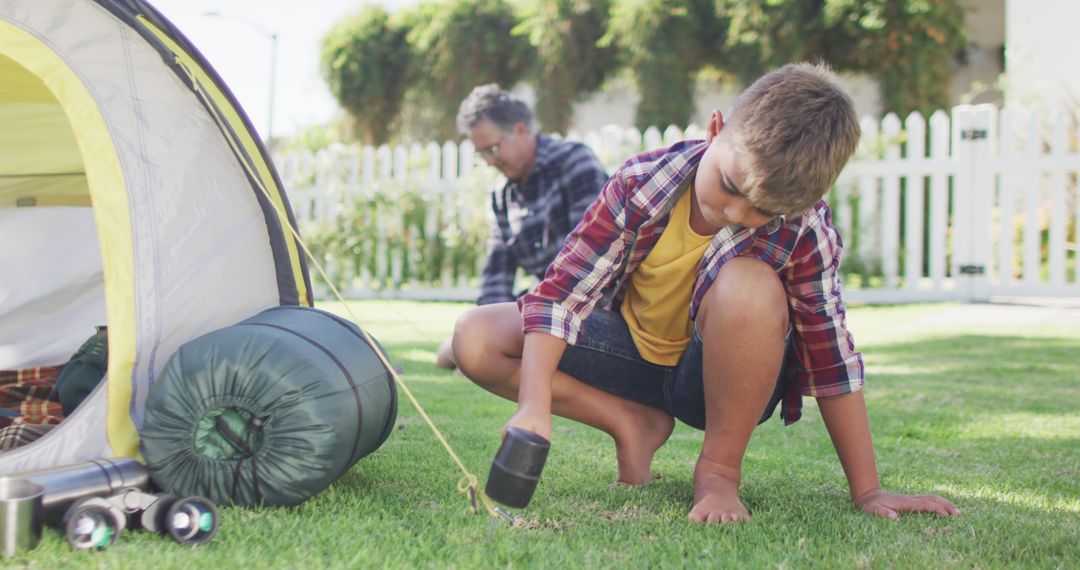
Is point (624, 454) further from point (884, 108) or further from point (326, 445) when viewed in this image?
point (884, 108)

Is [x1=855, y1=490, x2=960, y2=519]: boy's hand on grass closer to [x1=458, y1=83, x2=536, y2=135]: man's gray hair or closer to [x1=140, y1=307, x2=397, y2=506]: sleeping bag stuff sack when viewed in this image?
[x1=140, y1=307, x2=397, y2=506]: sleeping bag stuff sack

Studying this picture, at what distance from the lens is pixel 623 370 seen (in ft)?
6.97

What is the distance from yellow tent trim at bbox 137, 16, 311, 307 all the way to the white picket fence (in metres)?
4.76

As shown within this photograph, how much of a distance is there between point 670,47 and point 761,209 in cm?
1149

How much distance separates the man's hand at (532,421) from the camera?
5.42 feet

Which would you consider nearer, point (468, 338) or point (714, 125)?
point (714, 125)

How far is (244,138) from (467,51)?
44.8 feet

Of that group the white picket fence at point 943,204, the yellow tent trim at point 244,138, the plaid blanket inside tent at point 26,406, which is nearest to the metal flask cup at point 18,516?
the plaid blanket inside tent at point 26,406

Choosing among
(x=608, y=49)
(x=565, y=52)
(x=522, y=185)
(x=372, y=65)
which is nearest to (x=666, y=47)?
(x=608, y=49)

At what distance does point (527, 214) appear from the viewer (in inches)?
152

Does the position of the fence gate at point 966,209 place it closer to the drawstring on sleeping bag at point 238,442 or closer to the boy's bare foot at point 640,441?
the boy's bare foot at point 640,441

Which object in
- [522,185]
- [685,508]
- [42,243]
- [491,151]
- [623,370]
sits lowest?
[685,508]

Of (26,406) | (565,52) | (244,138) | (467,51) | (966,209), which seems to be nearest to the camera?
(244,138)

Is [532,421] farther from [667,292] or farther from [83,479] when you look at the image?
[83,479]
